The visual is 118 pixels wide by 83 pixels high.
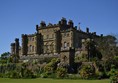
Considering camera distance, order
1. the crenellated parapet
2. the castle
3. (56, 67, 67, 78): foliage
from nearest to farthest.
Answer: (56, 67, 67, 78): foliage → the castle → the crenellated parapet

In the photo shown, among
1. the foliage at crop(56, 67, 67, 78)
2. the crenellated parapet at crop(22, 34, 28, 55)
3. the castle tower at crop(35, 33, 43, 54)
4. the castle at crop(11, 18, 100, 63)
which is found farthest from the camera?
the crenellated parapet at crop(22, 34, 28, 55)

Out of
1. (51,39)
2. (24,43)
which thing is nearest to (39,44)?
(51,39)

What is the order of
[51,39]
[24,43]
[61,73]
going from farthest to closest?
1. [24,43]
2. [51,39]
3. [61,73]

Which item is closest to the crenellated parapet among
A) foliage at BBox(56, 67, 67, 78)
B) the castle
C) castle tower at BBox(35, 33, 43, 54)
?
the castle

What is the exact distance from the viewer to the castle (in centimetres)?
7619

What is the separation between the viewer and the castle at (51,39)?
7619 cm

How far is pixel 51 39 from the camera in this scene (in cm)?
8144

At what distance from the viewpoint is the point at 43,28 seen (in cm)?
8538

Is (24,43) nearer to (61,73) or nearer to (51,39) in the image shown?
(51,39)

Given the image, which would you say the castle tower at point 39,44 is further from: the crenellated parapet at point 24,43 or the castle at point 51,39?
the crenellated parapet at point 24,43

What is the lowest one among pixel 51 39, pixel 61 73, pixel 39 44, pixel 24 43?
pixel 61 73

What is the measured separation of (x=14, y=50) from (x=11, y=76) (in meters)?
36.5

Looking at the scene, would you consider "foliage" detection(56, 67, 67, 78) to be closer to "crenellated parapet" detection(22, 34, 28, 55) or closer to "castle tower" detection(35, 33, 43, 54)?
"castle tower" detection(35, 33, 43, 54)

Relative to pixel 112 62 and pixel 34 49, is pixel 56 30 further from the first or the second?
pixel 112 62
